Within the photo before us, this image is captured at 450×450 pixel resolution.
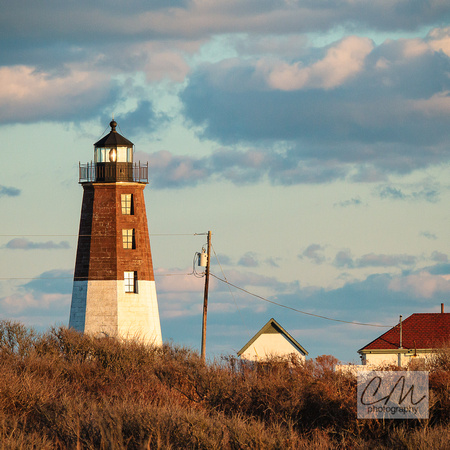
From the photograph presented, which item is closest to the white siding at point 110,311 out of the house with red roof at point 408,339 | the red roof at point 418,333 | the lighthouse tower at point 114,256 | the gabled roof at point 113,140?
Result: the lighthouse tower at point 114,256

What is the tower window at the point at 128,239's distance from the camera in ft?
123

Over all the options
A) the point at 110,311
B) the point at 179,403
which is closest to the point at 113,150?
the point at 110,311

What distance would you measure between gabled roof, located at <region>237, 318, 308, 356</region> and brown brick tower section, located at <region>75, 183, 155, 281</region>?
7464 millimetres

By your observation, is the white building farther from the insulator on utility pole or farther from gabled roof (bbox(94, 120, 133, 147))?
gabled roof (bbox(94, 120, 133, 147))

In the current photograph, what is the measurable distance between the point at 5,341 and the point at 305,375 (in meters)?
14.3

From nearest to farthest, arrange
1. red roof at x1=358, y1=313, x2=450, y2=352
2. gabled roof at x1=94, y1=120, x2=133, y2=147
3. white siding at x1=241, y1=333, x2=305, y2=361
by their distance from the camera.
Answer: gabled roof at x1=94, y1=120, x2=133, y2=147 → white siding at x1=241, y1=333, x2=305, y2=361 → red roof at x1=358, y1=313, x2=450, y2=352

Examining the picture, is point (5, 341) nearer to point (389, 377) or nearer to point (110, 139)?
point (110, 139)

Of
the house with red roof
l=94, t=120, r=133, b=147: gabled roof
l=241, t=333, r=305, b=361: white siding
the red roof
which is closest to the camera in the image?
l=94, t=120, r=133, b=147: gabled roof

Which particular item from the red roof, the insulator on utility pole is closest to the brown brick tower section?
the insulator on utility pole

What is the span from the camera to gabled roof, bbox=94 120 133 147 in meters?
38.8

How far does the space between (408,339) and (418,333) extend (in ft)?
2.27

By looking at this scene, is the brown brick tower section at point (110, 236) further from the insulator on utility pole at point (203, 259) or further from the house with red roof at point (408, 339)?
the house with red roof at point (408, 339)

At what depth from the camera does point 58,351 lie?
3222 centimetres

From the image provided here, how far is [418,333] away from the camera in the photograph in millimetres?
44062
